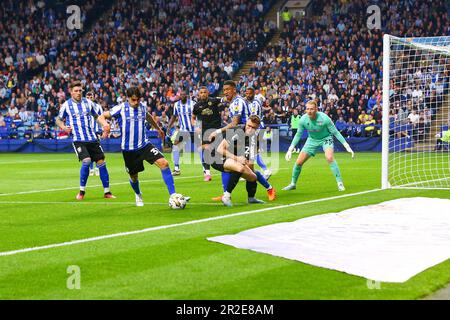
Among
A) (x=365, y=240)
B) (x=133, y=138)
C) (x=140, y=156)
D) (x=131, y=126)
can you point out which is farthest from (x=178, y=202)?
(x=365, y=240)

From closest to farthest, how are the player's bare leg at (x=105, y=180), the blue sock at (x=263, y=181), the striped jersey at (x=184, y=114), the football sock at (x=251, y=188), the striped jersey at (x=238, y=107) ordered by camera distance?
the football sock at (x=251, y=188) → the blue sock at (x=263, y=181) → the player's bare leg at (x=105, y=180) → the striped jersey at (x=238, y=107) → the striped jersey at (x=184, y=114)

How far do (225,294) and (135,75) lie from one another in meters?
39.0

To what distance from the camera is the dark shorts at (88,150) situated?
16.0m

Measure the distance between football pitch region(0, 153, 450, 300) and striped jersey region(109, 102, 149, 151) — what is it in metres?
1.05

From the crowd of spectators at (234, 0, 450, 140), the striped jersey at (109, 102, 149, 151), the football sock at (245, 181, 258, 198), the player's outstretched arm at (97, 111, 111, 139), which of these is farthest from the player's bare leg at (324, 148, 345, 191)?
the crowd of spectators at (234, 0, 450, 140)

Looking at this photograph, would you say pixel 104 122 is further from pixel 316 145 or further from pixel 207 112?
Answer: pixel 316 145

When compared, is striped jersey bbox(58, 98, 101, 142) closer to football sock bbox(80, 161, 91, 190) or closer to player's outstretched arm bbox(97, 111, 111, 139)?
football sock bbox(80, 161, 91, 190)

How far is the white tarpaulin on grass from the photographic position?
310 inches

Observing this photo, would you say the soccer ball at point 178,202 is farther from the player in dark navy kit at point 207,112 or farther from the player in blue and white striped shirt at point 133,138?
the player in dark navy kit at point 207,112

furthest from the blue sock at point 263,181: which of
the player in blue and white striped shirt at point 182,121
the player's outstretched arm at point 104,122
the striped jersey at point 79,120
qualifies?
the player in blue and white striped shirt at point 182,121

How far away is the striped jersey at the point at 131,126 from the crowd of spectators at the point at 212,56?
23.3 meters

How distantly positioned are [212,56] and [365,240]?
36285 millimetres

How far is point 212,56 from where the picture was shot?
4506 cm

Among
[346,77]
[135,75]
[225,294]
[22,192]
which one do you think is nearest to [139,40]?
[135,75]
